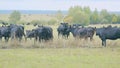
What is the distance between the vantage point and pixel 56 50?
2700 cm

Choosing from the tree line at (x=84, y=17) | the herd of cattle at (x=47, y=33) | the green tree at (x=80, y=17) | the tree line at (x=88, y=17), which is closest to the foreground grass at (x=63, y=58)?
the herd of cattle at (x=47, y=33)

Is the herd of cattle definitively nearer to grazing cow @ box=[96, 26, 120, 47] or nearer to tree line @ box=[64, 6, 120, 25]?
grazing cow @ box=[96, 26, 120, 47]

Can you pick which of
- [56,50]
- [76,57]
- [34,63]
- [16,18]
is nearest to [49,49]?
[56,50]

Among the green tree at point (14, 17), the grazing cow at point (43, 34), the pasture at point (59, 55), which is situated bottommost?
the green tree at point (14, 17)

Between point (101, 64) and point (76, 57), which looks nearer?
point (101, 64)

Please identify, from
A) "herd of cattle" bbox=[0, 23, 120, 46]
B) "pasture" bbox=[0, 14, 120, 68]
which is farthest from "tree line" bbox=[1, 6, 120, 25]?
"pasture" bbox=[0, 14, 120, 68]

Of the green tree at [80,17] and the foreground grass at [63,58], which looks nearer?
the foreground grass at [63,58]

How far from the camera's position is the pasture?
1997 cm

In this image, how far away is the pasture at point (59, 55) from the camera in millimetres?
19969

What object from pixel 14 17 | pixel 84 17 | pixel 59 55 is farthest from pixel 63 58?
pixel 14 17

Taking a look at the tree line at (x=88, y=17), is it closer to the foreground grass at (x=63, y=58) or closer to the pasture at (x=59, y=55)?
the pasture at (x=59, y=55)

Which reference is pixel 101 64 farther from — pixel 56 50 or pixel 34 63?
pixel 56 50

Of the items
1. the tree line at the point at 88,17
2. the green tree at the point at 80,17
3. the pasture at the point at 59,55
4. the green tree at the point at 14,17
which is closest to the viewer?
the pasture at the point at 59,55

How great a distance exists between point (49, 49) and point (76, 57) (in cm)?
507
